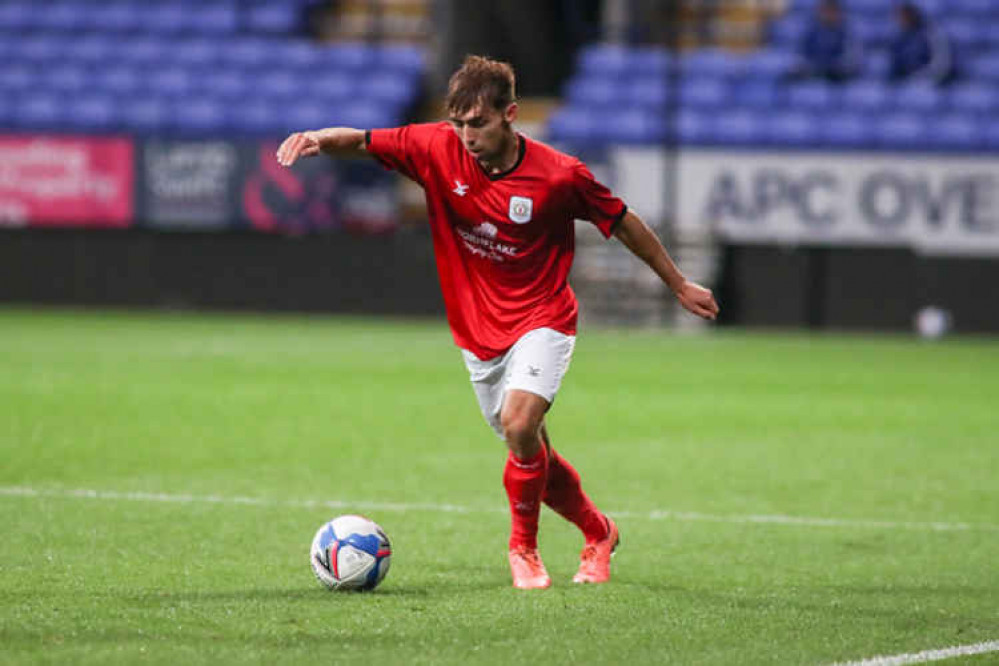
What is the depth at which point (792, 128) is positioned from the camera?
74.3 ft

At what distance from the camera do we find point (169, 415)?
11.9m

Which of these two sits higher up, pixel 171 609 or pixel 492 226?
pixel 492 226

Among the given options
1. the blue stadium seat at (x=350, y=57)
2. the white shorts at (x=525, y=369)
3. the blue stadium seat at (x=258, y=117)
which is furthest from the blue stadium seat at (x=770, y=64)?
the white shorts at (x=525, y=369)

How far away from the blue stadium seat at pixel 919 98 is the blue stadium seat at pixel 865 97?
163 mm

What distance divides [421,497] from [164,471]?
5.28 feet

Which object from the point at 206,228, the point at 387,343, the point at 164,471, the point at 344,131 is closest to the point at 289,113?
the point at 206,228

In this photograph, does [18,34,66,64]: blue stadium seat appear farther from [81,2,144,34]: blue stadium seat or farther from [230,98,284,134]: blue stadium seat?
[230,98,284,134]: blue stadium seat

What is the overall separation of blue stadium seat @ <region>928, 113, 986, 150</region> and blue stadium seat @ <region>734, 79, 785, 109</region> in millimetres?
2203

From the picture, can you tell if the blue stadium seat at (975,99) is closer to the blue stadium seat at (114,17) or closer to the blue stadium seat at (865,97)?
the blue stadium seat at (865,97)

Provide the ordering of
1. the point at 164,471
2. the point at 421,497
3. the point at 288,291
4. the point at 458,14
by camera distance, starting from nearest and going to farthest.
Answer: the point at 421,497 → the point at 164,471 → the point at 288,291 → the point at 458,14

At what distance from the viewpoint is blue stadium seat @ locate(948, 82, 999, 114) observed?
2245 cm

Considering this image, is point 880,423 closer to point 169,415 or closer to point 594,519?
point 169,415

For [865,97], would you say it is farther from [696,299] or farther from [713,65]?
[696,299]

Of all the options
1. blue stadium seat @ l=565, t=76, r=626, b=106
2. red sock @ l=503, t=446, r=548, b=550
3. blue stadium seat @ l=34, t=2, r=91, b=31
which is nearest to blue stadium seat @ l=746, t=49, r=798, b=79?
blue stadium seat @ l=565, t=76, r=626, b=106
